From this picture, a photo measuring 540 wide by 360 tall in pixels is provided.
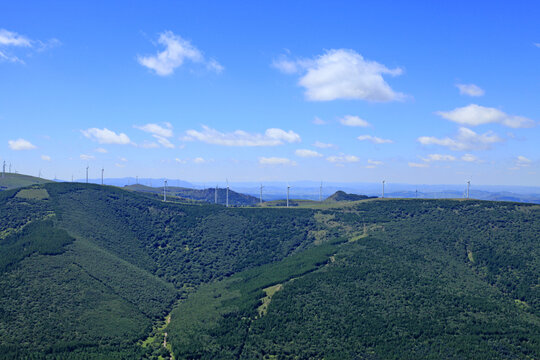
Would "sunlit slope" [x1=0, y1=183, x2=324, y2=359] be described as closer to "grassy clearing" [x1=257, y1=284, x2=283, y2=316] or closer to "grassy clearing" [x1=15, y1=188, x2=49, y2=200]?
"grassy clearing" [x1=15, y1=188, x2=49, y2=200]

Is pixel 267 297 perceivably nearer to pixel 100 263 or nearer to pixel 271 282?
pixel 271 282

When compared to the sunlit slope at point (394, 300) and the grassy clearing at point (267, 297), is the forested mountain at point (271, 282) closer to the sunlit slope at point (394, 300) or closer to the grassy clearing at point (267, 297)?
the sunlit slope at point (394, 300)

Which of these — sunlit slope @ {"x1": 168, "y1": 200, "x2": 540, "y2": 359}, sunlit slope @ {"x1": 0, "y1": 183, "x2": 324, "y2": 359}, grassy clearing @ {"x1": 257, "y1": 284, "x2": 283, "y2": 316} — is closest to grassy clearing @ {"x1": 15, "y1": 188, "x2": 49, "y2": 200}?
sunlit slope @ {"x1": 0, "y1": 183, "x2": 324, "y2": 359}

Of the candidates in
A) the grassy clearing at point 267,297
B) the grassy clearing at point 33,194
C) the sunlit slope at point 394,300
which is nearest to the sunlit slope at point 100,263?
the grassy clearing at point 33,194

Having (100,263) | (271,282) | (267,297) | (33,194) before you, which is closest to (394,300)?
(267,297)

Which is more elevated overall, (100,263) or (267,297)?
(100,263)

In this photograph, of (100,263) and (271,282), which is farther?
(100,263)

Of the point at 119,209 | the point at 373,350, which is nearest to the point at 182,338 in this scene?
the point at 373,350

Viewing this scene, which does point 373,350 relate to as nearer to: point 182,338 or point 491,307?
point 491,307

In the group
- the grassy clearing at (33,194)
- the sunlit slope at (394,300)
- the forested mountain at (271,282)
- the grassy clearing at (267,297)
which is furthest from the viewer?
the grassy clearing at (33,194)
